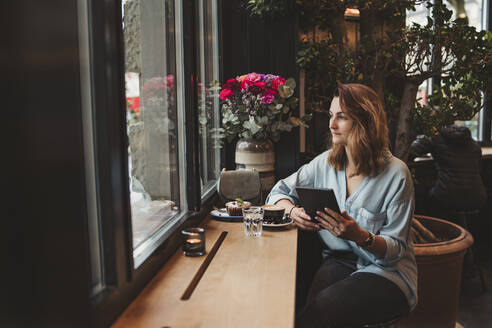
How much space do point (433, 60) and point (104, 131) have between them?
2073 millimetres

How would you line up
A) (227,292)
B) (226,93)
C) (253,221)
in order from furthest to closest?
(226,93) → (253,221) → (227,292)

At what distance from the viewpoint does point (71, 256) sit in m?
0.66

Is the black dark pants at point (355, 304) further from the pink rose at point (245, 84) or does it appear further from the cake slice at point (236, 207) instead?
the pink rose at point (245, 84)

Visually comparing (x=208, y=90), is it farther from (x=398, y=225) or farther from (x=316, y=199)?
(x=398, y=225)

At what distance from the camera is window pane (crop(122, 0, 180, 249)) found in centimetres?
127

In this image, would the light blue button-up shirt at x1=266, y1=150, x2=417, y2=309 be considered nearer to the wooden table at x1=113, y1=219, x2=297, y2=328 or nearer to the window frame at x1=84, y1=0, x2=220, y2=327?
the wooden table at x1=113, y1=219, x2=297, y2=328

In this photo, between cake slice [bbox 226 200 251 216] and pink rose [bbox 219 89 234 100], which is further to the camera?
pink rose [bbox 219 89 234 100]

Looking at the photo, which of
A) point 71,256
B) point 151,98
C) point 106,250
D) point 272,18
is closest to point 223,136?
point 272,18

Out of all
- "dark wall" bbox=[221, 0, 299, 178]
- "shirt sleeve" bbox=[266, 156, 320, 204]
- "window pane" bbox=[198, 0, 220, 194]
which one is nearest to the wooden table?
"shirt sleeve" bbox=[266, 156, 320, 204]

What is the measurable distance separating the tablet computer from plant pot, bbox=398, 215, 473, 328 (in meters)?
0.78

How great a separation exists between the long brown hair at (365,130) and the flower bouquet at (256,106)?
0.55m

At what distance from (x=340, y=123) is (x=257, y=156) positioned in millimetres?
641

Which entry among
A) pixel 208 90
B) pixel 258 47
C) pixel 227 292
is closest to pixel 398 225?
pixel 227 292

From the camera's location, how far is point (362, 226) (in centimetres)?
171
